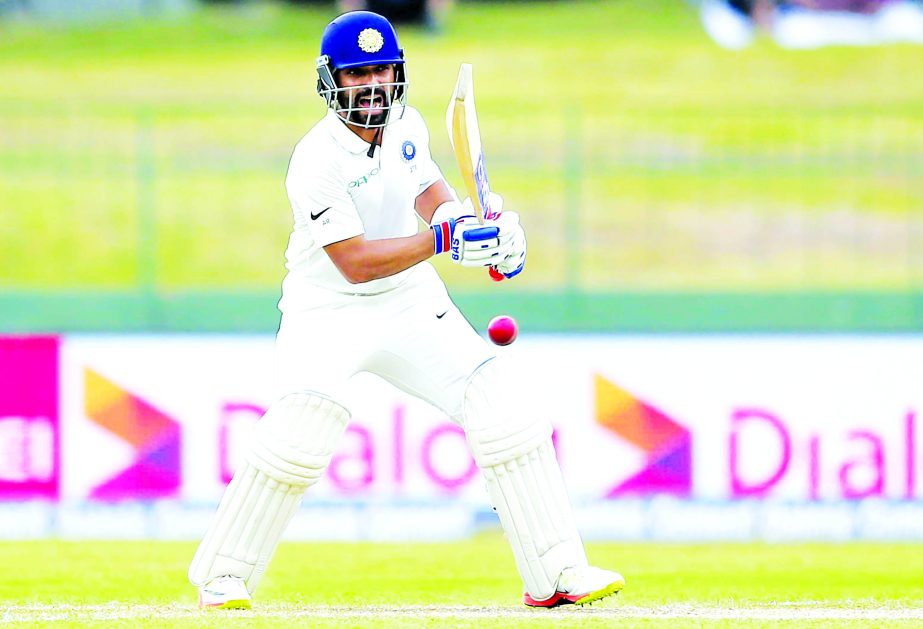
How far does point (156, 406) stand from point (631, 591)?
344cm

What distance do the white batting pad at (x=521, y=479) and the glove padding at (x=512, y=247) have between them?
0.34 m

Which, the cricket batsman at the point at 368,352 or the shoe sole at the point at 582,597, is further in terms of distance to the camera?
the shoe sole at the point at 582,597

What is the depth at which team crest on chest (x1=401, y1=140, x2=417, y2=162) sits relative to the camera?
17.1ft

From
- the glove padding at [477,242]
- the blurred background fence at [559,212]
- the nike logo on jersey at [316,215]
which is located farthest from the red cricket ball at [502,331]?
the blurred background fence at [559,212]

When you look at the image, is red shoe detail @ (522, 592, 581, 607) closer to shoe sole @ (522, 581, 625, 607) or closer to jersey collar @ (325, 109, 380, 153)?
shoe sole @ (522, 581, 625, 607)

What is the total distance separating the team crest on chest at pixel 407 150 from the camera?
17.1 feet

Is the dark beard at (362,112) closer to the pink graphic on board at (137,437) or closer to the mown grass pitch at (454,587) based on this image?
the mown grass pitch at (454,587)

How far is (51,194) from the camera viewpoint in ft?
39.0

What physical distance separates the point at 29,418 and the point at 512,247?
4201 millimetres

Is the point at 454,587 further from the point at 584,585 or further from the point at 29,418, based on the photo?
the point at 29,418

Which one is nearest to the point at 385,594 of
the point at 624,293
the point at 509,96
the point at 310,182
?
the point at 310,182

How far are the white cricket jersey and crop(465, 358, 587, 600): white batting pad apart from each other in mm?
462

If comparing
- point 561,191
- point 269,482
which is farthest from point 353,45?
point 561,191

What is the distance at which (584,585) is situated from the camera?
5.22 meters
